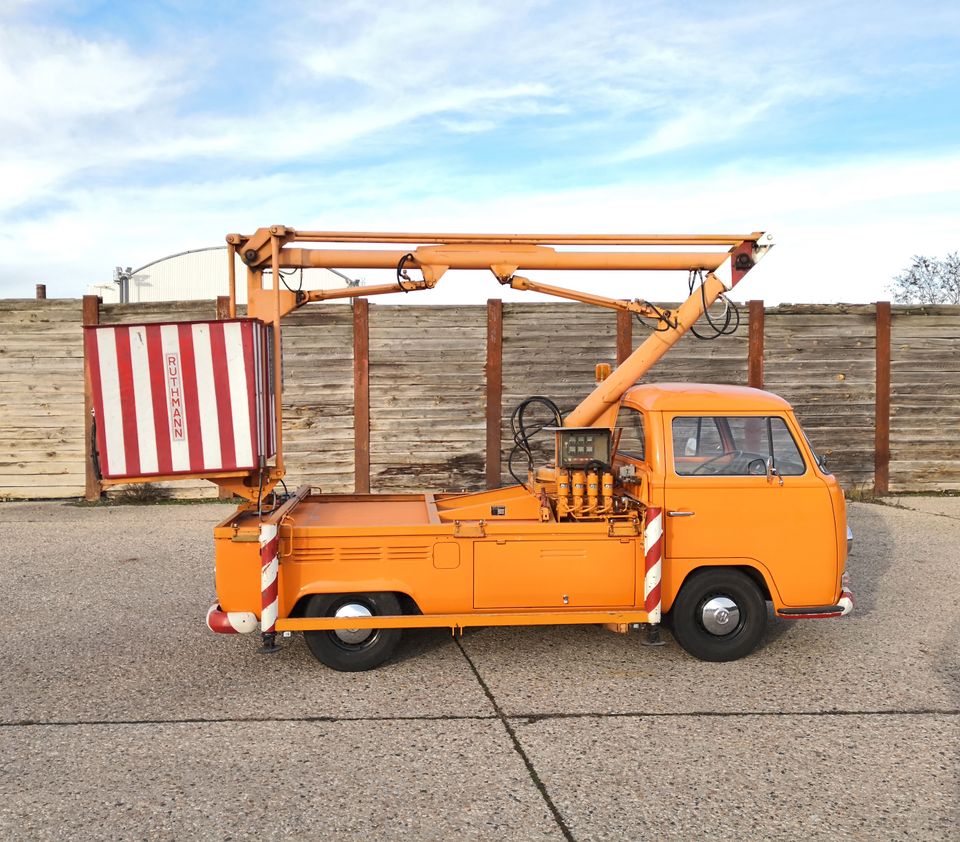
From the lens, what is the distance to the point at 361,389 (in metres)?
12.6

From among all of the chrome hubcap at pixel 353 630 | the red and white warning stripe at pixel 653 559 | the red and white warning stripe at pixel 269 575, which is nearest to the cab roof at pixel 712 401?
the red and white warning stripe at pixel 653 559

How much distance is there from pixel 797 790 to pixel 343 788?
A: 2.32m

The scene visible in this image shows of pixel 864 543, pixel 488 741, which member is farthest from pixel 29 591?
pixel 864 543

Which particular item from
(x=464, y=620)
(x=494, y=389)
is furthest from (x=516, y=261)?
(x=494, y=389)

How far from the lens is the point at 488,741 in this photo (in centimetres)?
478

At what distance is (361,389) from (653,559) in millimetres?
7527

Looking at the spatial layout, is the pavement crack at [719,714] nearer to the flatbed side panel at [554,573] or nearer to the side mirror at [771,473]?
the flatbed side panel at [554,573]

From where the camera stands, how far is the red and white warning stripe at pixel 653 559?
19.0 ft

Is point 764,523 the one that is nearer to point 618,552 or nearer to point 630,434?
point 618,552

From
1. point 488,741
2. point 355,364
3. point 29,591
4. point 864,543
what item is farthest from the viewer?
point 355,364

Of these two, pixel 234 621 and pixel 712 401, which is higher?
pixel 712 401

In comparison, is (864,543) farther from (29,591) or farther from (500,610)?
(29,591)

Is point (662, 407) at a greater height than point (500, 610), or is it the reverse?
point (662, 407)

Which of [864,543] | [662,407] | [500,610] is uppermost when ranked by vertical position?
[662,407]
